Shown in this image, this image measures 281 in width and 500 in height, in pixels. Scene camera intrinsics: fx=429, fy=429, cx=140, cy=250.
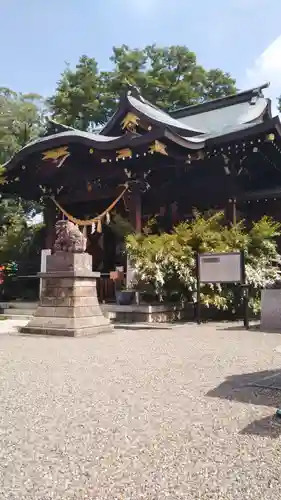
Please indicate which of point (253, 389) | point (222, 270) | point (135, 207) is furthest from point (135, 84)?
point (253, 389)

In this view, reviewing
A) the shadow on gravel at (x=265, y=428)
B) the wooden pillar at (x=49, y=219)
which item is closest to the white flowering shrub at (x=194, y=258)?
the wooden pillar at (x=49, y=219)

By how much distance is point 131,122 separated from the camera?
50.2ft

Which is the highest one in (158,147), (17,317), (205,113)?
(205,113)

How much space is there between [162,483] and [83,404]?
4.82ft

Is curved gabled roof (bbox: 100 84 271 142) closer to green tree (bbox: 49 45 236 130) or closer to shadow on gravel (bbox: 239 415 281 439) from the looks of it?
green tree (bbox: 49 45 236 130)

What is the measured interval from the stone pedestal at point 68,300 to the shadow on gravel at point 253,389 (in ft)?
13.8

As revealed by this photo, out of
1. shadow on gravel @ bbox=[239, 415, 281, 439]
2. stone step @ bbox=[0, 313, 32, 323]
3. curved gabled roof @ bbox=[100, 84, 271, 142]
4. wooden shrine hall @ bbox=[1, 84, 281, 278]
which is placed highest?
curved gabled roof @ bbox=[100, 84, 271, 142]

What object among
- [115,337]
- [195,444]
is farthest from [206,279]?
[195,444]

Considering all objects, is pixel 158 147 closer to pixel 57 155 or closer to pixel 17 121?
pixel 57 155

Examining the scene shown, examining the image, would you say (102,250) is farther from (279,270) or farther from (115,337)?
(115,337)

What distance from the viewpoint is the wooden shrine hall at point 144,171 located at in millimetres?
12391

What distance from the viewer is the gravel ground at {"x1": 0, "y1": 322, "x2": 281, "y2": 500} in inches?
84.5

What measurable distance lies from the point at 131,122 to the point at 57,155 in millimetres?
3064

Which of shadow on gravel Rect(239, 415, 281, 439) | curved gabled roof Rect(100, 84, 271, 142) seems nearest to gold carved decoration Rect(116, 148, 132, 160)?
curved gabled roof Rect(100, 84, 271, 142)
